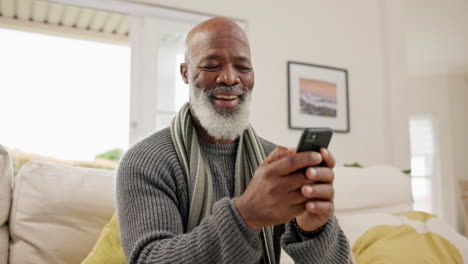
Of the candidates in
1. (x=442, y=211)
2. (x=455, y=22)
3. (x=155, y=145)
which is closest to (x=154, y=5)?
(x=155, y=145)

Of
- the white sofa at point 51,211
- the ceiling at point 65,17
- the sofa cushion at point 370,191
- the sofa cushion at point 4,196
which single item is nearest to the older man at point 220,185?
the white sofa at point 51,211

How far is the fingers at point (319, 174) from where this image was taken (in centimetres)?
61

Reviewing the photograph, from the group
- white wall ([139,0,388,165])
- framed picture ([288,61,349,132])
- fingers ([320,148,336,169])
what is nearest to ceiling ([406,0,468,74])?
white wall ([139,0,388,165])

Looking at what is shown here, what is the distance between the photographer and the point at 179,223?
0.83 meters

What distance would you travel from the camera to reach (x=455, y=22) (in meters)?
5.17

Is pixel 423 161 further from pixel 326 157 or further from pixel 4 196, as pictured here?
pixel 326 157

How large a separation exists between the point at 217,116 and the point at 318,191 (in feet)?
1.50

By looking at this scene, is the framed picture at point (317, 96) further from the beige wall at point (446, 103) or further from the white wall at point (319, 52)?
the beige wall at point (446, 103)

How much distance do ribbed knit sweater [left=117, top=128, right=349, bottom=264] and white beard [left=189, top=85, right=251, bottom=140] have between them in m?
0.06

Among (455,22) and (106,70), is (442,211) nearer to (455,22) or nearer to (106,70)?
(455,22)

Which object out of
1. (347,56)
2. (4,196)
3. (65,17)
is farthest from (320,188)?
(65,17)

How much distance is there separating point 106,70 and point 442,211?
6.70 metres

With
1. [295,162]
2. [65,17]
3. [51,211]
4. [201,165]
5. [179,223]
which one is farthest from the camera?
[65,17]

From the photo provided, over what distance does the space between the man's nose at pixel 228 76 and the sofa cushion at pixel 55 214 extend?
31.8 inches
